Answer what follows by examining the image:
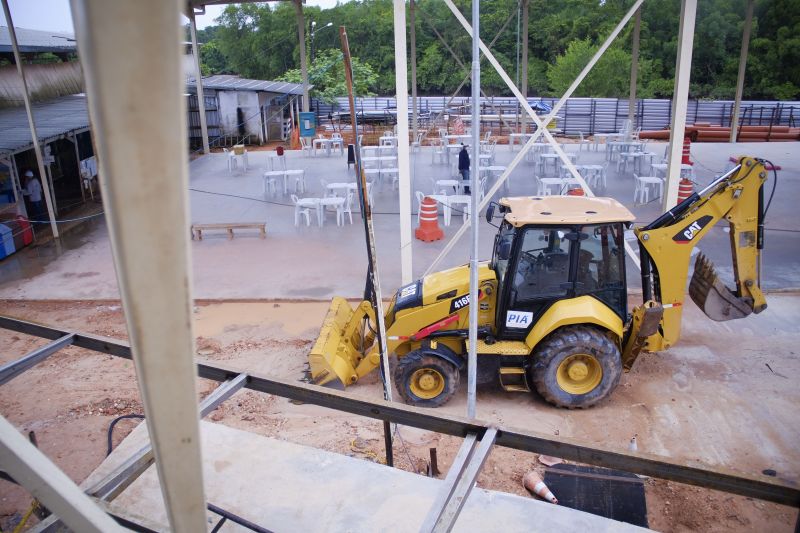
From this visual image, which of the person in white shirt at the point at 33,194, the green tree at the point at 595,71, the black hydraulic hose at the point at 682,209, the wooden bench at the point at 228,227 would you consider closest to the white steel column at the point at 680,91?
the black hydraulic hose at the point at 682,209

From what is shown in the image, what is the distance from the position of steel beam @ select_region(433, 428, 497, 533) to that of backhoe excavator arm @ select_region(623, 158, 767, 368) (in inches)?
155

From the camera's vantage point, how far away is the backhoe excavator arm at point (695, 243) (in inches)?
251

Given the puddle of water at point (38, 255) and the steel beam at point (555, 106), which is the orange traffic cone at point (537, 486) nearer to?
the steel beam at point (555, 106)

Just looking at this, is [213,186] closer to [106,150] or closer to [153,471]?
[153,471]

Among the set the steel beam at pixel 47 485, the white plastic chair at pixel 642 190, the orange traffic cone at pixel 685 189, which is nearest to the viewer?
the steel beam at pixel 47 485

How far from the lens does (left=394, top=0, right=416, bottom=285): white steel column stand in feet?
24.9

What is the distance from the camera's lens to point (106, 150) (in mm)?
863

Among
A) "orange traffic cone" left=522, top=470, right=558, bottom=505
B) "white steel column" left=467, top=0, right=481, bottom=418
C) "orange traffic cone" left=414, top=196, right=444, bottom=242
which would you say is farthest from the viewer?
"orange traffic cone" left=414, top=196, right=444, bottom=242

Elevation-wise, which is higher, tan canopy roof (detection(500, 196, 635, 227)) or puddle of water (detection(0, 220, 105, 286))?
tan canopy roof (detection(500, 196, 635, 227))

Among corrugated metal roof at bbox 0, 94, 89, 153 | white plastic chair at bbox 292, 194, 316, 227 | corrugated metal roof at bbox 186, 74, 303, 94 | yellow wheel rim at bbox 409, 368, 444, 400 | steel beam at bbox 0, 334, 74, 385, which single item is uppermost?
corrugated metal roof at bbox 186, 74, 303, 94

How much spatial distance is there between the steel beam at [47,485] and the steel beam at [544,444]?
2.11 metres

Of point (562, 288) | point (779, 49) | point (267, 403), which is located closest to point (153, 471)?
point (267, 403)

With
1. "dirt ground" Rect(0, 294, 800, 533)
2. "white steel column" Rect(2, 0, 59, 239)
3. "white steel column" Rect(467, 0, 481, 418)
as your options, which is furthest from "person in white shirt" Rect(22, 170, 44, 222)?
"white steel column" Rect(467, 0, 481, 418)

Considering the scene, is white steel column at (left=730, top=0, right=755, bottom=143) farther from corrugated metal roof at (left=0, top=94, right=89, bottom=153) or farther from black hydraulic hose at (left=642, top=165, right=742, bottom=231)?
corrugated metal roof at (left=0, top=94, right=89, bottom=153)
